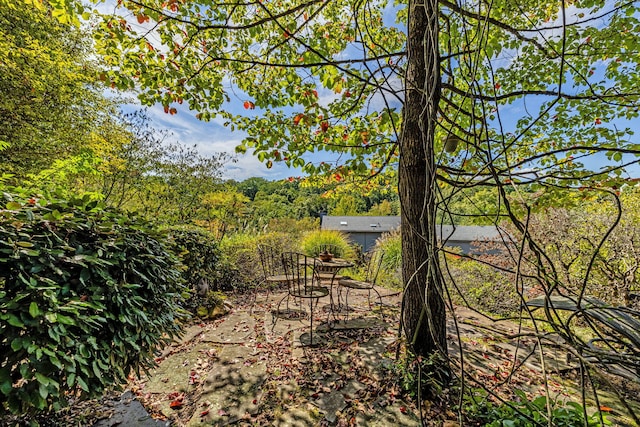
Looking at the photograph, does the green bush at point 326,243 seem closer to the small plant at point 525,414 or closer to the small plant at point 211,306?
the small plant at point 211,306

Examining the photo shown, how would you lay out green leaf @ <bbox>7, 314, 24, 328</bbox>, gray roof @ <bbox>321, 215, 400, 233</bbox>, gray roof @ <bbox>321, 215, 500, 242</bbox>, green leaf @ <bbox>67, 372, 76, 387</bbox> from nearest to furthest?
green leaf @ <bbox>7, 314, 24, 328</bbox> → green leaf @ <bbox>67, 372, 76, 387</bbox> → gray roof @ <bbox>321, 215, 500, 242</bbox> → gray roof @ <bbox>321, 215, 400, 233</bbox>

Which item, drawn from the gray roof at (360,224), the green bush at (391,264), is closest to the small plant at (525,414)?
the green bush at (391,264)

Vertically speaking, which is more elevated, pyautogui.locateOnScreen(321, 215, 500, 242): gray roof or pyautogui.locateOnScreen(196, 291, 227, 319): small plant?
pyautogui.locateOnScreen(321, 215, 500, 242): gray roof

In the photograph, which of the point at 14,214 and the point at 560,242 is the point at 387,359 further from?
the point at 560,242

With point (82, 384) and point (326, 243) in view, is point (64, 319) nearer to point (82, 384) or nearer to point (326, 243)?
point (82, 384)

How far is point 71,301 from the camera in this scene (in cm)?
133

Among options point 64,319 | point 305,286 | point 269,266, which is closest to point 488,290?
point 305,286

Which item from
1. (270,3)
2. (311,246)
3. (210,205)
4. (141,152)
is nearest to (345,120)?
(270,3)

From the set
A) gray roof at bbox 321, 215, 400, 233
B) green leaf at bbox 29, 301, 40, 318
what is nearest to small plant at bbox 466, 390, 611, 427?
green leaf at bbox 29, 301, 40, 318

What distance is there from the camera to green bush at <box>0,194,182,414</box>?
1182 mm

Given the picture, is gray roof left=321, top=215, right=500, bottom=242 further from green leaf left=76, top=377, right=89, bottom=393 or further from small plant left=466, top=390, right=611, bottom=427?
green leaf left=76, top=377, right=89, bottom=393

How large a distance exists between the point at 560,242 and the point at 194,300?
19.4 feet

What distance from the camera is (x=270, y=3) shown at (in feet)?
10.2

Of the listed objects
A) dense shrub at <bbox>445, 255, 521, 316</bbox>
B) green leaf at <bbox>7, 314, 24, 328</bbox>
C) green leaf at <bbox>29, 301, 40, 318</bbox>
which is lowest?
dense shrub at <bbox>445, 255, 521, 316</bbox>
